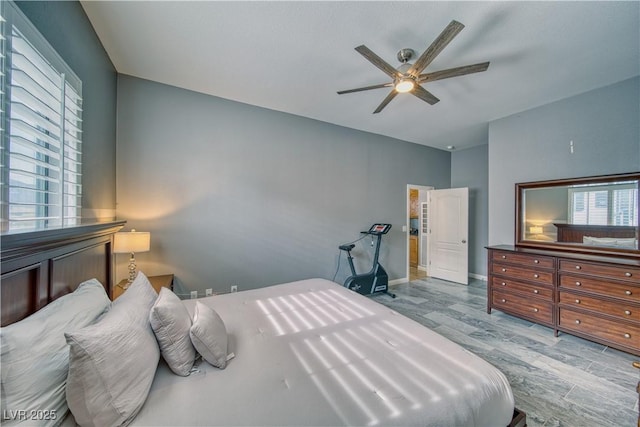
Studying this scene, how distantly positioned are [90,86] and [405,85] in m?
2.74

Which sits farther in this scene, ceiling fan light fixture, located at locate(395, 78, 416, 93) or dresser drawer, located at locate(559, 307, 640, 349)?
dresser drawer, located at locate(559, 307, 640, 349)

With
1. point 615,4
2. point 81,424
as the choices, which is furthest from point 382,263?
point 81,424

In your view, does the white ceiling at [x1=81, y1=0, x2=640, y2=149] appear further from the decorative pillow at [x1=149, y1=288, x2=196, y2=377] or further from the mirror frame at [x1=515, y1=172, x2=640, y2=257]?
the decorative pillow at [x1=149, y1=288, x2=196, y2=377]

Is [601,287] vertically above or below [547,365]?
above

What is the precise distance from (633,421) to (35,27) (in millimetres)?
4456

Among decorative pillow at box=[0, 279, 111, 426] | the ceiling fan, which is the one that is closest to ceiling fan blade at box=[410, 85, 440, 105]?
the ceiling fan

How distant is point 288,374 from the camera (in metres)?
1.19

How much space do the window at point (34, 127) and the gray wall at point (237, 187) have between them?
1043 millimetres

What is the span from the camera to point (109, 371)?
896mm

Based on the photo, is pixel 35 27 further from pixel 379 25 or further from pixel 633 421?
pixel 633 421

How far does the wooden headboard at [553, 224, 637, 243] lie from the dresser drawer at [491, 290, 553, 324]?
3.07ft

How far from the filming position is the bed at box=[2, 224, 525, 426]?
3.06ft

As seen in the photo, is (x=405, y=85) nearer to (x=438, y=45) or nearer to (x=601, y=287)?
(x=438, y=45)

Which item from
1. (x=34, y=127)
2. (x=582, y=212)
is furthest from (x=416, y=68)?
(x=582, y=212)
